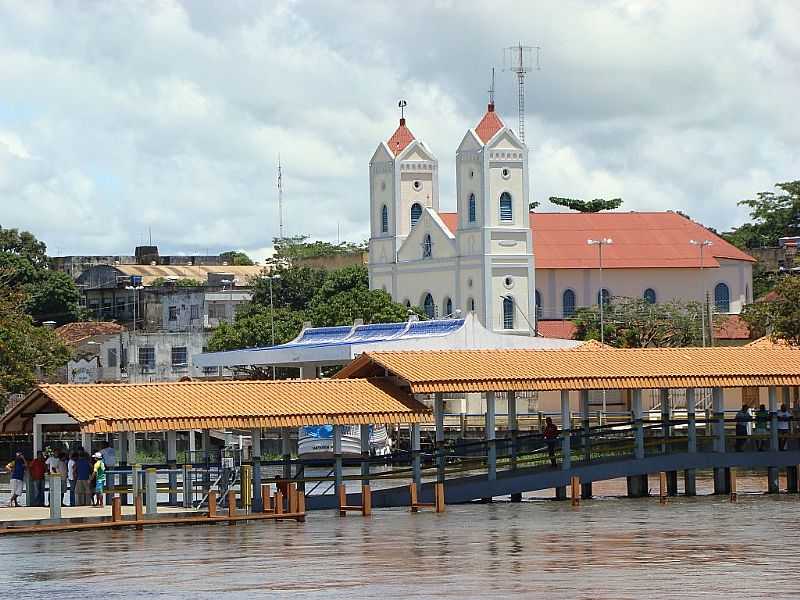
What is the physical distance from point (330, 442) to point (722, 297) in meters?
53.6

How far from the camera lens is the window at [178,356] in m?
107

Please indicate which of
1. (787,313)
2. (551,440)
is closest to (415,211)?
(787,313)

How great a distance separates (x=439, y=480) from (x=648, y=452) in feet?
20.1

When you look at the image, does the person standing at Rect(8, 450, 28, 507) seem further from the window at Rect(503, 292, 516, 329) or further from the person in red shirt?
the window at Rect(503, 292, 516, 329)

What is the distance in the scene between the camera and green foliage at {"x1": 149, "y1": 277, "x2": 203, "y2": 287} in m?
134

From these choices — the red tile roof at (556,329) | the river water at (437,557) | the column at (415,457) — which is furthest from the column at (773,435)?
the red tile roof at (556,329)

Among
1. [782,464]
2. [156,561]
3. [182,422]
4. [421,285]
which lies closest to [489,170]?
[421,285]

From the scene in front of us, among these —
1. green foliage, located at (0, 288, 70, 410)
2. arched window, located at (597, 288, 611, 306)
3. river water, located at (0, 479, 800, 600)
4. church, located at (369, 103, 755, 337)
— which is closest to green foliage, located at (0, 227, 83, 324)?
church, located at (369, 103, 755, 337)

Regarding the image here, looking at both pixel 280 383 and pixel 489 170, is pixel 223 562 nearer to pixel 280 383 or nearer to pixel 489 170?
pixel 280 383

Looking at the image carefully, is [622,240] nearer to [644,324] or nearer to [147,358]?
[644,324]

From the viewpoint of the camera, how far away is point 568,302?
118 metres

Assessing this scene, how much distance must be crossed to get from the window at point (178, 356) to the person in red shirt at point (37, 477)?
65522 mm

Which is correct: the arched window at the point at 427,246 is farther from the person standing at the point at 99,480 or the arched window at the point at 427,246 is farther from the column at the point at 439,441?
the person standing at the point at 99,480

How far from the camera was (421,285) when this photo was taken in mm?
117250
